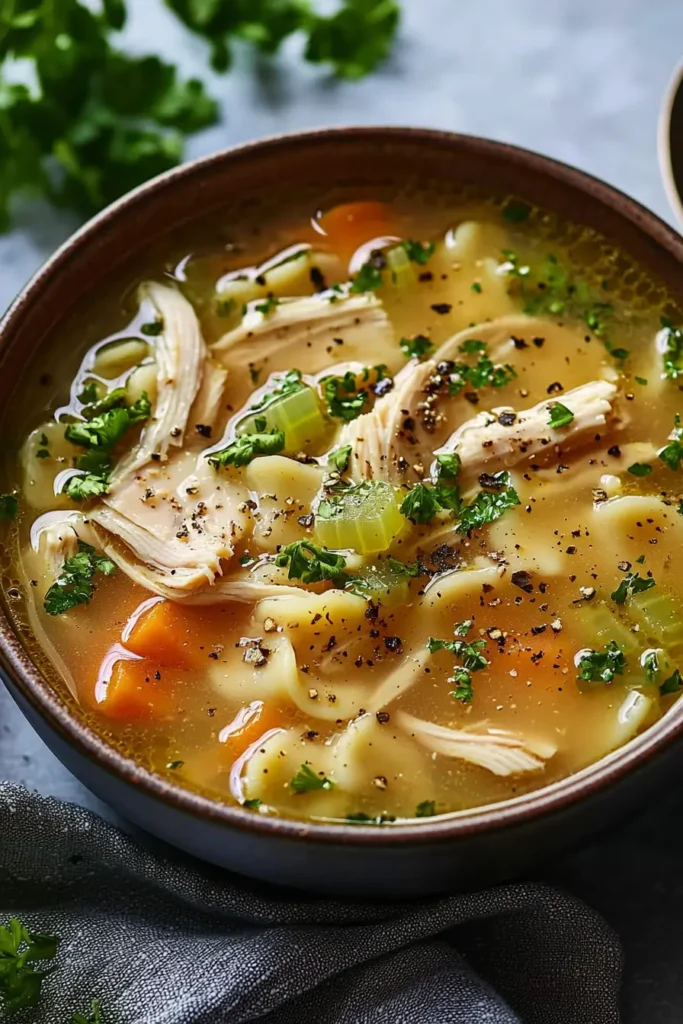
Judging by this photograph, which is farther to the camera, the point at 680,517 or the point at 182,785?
the point at 680,517

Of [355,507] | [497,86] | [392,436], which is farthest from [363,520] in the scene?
[497,86]

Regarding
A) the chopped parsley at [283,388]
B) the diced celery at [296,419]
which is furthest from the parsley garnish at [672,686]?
the chopped parsley at [283,388]

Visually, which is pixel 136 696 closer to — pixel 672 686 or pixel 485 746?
pixel 485 746

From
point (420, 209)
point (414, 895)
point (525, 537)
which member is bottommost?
point (414, 895)

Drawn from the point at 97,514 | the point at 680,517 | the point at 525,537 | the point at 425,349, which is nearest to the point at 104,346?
the point at 97,514

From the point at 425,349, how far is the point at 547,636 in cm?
87

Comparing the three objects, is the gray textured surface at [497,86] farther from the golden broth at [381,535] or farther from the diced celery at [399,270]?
the diced celery at [399,270]

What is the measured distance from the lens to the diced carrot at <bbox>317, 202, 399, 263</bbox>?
147 inches

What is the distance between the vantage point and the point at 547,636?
10.1ft

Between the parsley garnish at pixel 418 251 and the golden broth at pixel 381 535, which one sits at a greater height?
the parsley garnish at pixel 418 251

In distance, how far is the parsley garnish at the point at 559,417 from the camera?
3324 mm

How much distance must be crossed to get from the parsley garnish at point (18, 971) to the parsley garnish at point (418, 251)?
1.97 m

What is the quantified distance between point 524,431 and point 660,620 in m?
0.58

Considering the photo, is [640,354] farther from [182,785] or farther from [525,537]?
[182,785]
